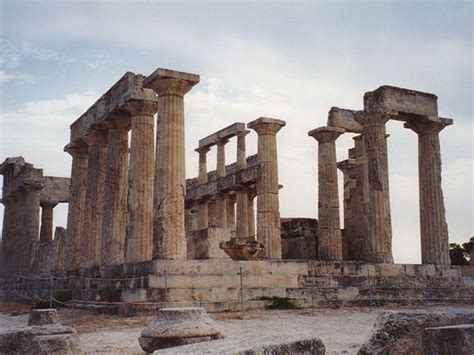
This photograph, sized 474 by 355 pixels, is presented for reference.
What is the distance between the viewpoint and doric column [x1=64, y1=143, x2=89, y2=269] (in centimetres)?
2242

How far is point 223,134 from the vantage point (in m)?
30.9

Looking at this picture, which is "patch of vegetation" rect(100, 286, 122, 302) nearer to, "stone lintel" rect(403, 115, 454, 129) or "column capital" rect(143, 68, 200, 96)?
"column capital" rect(143, 68, 200, 96)

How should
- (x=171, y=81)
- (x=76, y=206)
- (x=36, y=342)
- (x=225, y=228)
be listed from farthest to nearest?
(x=76, y=206)
(x=225, y=228)
(x=171, y=81)
(x=36, y=342)

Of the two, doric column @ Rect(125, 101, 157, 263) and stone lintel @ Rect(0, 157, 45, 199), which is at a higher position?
stone lintel @ Rect(0, 157, 45, 199)

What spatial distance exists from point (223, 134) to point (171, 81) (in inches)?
578

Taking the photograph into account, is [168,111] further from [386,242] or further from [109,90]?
[386,242]

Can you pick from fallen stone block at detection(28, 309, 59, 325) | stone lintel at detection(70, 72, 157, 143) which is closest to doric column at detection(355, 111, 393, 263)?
stone lintel at detection(70, 72, 157, 143)

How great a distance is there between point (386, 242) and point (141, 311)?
10416mm

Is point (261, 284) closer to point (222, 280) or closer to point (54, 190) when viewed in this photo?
point (222, 280)

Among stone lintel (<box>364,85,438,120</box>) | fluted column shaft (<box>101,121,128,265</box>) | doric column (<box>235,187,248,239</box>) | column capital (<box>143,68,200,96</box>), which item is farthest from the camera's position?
doric column (<box>235,187,248,239</box>)

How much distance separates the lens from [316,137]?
921 inches

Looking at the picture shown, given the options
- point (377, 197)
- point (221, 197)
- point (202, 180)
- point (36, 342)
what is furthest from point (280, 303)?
point (202, 180)

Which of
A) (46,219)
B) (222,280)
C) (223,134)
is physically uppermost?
(223,134)

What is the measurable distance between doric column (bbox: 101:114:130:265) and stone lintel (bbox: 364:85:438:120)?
906cm
